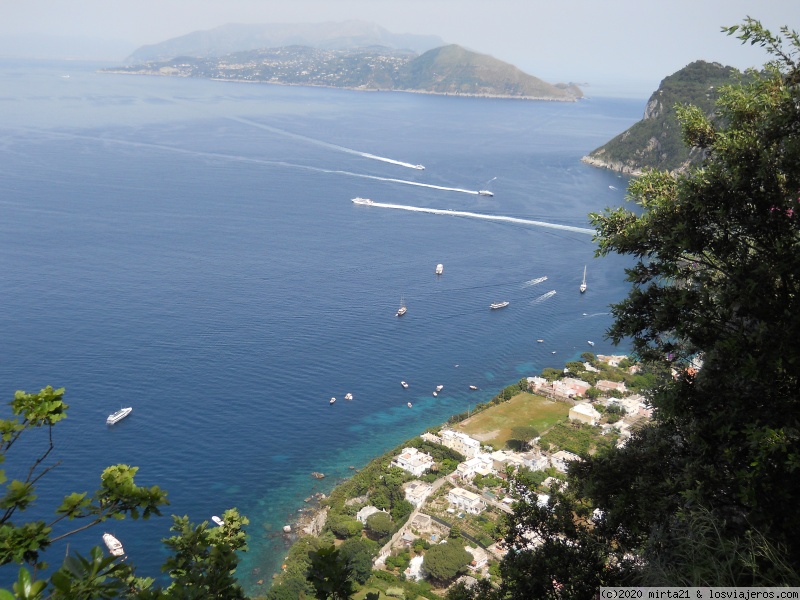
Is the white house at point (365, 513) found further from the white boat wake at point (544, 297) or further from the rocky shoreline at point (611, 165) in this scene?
the rocky shoreline at point (611, 165)

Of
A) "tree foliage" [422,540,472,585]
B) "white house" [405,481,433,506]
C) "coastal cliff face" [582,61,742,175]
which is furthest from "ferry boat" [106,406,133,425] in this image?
"coastal cliff face" [582,61,742,175]

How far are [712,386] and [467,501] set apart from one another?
48.8 feet

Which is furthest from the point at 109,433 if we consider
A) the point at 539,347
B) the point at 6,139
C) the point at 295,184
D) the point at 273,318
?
the point at 6,139

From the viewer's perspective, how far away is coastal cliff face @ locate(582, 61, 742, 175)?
67500mm

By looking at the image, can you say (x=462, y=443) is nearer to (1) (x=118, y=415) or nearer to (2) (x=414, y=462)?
(2) (x=414, y=462)

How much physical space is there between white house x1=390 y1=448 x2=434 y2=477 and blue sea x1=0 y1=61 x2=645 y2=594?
54.9 inches

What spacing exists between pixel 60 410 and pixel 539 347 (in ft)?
93.6

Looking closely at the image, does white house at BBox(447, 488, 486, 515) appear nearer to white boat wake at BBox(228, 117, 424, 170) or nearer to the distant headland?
white boat wake at BBox(228, 117, 424, 170)

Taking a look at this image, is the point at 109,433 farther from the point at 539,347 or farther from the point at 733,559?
the point at 733,559

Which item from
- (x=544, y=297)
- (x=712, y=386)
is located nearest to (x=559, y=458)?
(x=544, y=297)

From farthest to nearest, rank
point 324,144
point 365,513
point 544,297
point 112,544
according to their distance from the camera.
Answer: point 324,144 < point 544,297 < point 365,513 < point 112,544

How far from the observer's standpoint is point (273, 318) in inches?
1183

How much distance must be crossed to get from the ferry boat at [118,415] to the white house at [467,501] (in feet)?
37.0

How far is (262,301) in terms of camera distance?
3170cm
